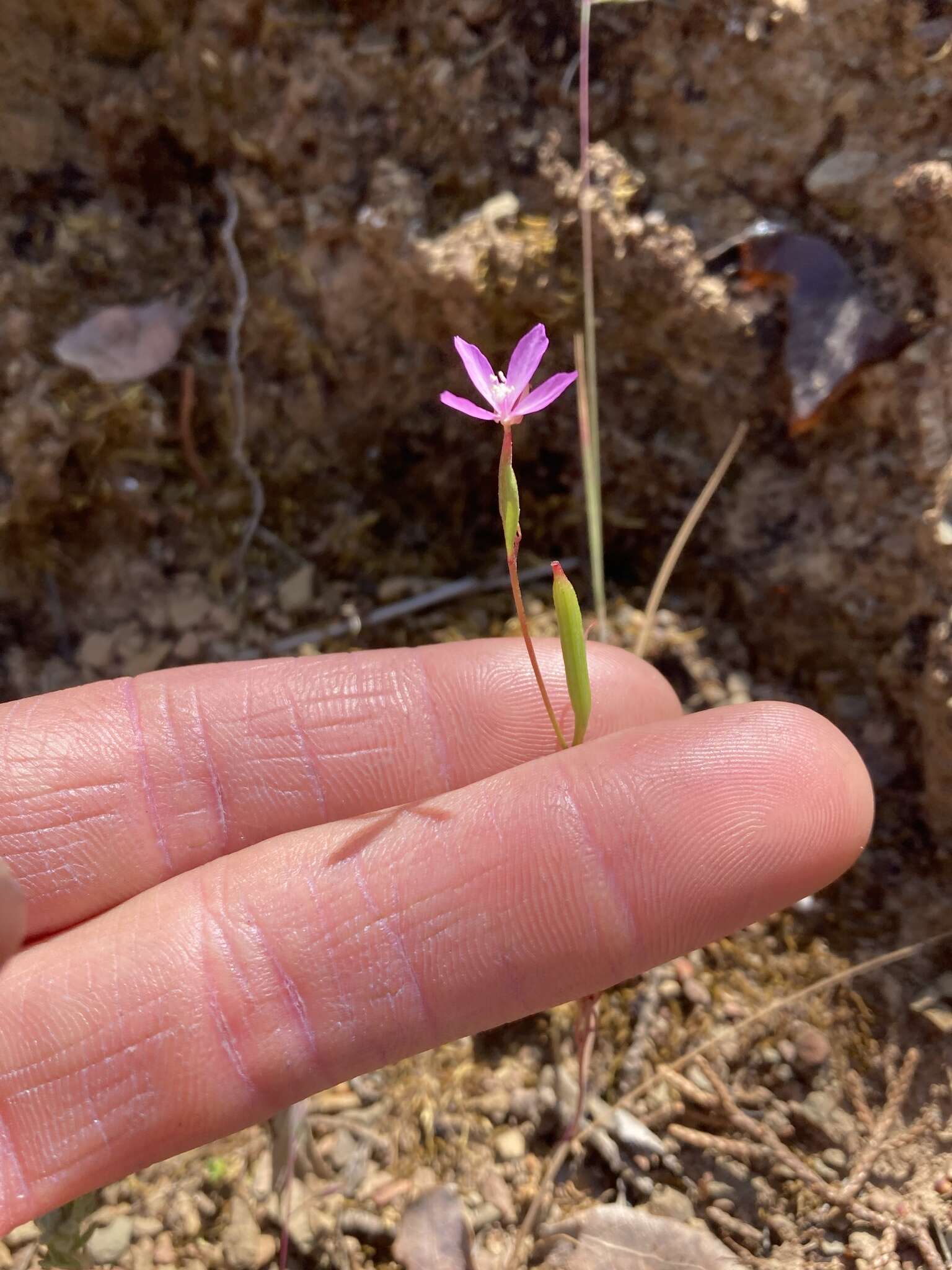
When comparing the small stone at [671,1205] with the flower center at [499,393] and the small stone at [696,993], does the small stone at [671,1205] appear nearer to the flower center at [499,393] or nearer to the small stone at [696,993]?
the small stone at [696,993]

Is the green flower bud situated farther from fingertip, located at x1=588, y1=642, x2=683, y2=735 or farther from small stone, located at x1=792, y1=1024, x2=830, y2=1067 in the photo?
small stone, located at x1=792, y1=1024, x2=830, y2=1067

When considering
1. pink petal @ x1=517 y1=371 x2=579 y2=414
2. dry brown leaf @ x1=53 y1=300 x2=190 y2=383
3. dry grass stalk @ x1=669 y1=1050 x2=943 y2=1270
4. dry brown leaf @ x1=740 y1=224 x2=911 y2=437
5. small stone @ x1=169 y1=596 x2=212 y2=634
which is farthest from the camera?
small stone @ x1=169 y1=596 x2=212 y2=634

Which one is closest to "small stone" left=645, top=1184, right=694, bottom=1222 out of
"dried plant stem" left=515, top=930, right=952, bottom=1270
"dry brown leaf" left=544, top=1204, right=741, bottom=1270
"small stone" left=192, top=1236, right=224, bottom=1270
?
"dry brown leaf" left=544, top=1204, right=741, bottom=1270

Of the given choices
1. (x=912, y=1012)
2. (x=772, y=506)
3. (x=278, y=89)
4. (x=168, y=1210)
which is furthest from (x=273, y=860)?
(x=278, y=89)

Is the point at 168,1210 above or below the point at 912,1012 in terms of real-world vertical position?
below

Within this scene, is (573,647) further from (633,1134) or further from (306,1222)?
(306,1222)

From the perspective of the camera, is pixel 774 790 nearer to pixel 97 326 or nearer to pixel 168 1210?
pixel 168 1210

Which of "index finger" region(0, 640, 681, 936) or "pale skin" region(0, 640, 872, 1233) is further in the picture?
"index finger" region(0, 640, 681, 936)
